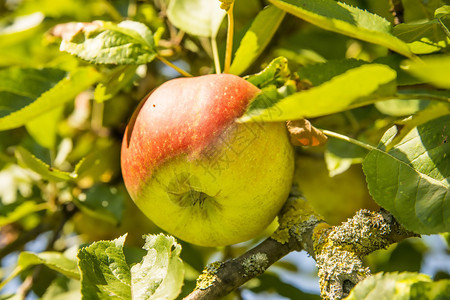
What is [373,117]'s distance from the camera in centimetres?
132

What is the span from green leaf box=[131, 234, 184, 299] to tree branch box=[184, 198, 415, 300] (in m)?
0.07

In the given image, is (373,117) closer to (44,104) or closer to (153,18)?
(153,18)

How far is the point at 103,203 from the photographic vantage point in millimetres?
1283

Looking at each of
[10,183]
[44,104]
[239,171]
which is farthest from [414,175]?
[10,183]

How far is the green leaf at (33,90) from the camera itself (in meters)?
0.99

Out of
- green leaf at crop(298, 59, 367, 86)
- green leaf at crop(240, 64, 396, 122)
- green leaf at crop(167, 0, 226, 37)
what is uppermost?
green leaf at crop(240, 64, 396, 122)

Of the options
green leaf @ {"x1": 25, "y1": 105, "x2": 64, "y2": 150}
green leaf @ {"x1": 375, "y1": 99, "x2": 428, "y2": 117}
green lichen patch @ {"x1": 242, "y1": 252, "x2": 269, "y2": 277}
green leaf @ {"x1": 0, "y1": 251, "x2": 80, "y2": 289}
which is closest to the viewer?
green lichen patch @ {"x1": 242, "y1": 252, "x2": 269, "y2": 277}

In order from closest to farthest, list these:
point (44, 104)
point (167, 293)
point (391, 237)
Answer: point (167, 293) → point (391, 237) → point (44, 104)

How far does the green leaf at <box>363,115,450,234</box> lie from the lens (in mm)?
750

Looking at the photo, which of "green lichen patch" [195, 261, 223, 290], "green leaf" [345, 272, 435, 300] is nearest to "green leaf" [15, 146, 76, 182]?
"green lichen patch" [195, 261, 223, 290]

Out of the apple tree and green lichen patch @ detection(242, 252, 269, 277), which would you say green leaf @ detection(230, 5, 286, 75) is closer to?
the apple tree

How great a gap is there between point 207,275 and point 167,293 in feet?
0.43

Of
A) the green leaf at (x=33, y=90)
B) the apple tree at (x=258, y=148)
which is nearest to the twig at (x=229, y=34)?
the apple tree at (x=258, y=148)

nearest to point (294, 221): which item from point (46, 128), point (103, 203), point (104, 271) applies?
point (104, 271)
